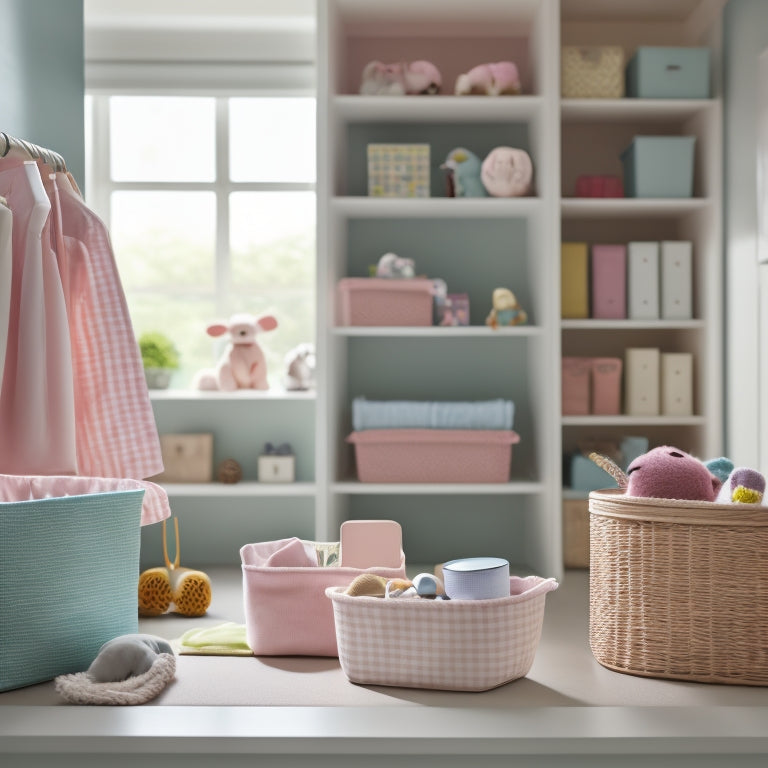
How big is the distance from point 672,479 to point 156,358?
2.02 m

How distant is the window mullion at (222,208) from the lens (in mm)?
3541

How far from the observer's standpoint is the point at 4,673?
6.22ft

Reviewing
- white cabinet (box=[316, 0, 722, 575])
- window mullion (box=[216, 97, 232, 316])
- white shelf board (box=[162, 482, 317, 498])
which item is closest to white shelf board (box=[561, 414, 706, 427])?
white cabinet (box=[316, 0, 722, 575])

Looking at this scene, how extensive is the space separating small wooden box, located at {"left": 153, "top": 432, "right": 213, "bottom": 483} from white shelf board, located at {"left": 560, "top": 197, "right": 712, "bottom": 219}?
148 cm

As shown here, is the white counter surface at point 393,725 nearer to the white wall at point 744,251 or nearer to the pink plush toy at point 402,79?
the white wall at point 744,251

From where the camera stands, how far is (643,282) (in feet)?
10.2

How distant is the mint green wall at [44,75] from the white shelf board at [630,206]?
154 centimetres

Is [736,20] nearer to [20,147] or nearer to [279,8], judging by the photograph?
[279,8]

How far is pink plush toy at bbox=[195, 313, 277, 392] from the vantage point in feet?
10.9

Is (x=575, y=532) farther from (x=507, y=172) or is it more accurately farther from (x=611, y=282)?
(x=507, y=172)

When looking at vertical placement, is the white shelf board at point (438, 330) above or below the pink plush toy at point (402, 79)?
below

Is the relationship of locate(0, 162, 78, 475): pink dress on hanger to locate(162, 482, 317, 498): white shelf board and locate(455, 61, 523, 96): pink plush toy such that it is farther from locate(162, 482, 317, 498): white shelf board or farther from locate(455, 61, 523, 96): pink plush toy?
locate(455, 61, 523, 96): pink plush toy

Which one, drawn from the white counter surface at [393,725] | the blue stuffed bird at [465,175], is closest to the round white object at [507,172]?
the blue stuffed bird at [465,175]

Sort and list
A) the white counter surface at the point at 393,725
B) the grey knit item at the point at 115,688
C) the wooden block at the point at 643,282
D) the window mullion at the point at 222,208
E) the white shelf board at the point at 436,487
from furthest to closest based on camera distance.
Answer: the window mullion at the point at 222,208 < the wooden block at the point at 643,282 < the white shelf board at the point at 436,487 < the grey knit item at the point at 115,688 < the white counter surface at the point at 393,725
